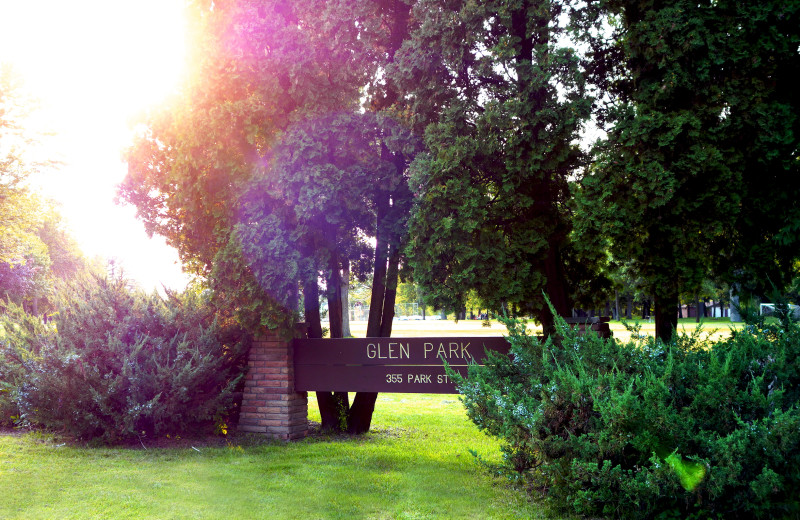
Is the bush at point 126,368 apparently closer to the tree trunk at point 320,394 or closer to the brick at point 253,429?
the brick at point 253,429

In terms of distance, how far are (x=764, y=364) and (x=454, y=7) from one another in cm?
527

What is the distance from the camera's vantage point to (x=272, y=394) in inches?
355

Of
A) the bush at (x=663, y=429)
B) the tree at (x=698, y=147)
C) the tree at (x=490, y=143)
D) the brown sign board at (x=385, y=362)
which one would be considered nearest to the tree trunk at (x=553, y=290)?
the tree at (x=490, y=143)

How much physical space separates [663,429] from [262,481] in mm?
4020

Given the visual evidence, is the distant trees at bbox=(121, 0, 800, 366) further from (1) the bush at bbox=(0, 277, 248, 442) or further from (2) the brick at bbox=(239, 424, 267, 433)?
(2) the brick at bbox=(239, 424, 267, 433)

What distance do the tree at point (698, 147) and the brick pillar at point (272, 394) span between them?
179 inches

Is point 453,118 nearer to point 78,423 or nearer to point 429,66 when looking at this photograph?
point 429,66

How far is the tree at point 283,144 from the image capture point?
8258mm

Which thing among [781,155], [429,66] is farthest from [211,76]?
[781,155]

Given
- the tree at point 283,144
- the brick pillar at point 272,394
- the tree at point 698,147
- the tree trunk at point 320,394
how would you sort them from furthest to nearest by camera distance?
the tree trunk at point 320,394 → the brick pillar at point 272,394 → the tree at point 283,144 → the tree at point 698,147

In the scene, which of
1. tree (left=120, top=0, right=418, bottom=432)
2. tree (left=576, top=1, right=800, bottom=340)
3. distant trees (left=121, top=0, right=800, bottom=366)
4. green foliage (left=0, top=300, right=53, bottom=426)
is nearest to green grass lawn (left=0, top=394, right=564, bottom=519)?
green foliage (left=0, top=300, right=53, bottom=426)

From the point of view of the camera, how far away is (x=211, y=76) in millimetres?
8672

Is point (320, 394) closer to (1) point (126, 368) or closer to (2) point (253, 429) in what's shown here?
(2) point (253, 429)

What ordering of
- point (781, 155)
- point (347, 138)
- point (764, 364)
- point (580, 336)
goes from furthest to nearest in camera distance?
point (347, 138)
point (781, 155)
point (580, 336)
point (764, 364)
